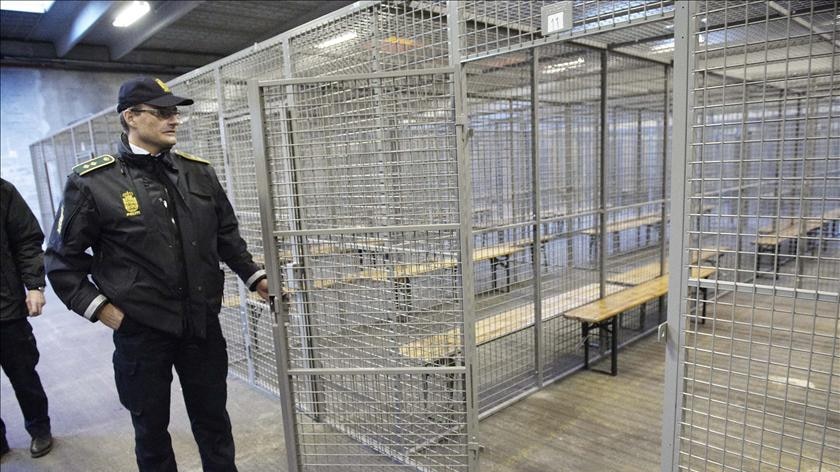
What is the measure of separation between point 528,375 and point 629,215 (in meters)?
3.13

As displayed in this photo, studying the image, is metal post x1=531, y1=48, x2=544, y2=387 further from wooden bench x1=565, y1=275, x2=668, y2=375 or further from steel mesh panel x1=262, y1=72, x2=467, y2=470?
steel mesh panel x1=262, y1=72, x2=467, y2=470

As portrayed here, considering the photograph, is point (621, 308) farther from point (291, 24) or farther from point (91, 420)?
point (291, 24)

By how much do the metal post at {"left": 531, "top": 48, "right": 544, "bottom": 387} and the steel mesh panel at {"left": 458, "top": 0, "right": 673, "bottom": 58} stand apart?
0.40 meters

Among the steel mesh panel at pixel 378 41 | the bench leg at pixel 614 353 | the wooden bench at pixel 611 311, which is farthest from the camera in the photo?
the bench leg at pixel 614 353

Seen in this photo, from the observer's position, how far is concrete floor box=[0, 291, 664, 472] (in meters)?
2.72

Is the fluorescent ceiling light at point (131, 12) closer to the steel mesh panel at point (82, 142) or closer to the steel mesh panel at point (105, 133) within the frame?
the steel mesh panel at point (105, 133)

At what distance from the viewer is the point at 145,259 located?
198 centimetres

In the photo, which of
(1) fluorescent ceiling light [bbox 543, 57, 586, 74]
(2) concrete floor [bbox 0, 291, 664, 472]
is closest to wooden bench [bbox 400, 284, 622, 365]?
(2) concrete floor [bbox 0, 291, 664, 472]

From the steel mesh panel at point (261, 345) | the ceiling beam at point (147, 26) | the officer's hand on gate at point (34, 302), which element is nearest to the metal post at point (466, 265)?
the steel mesh panel at point (261, 345)

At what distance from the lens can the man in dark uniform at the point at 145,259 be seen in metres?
1.94

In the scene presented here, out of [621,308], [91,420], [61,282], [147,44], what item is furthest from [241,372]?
[147,44]

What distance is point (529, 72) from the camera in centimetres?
328

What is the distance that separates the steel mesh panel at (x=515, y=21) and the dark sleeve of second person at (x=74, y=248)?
1.82 metres

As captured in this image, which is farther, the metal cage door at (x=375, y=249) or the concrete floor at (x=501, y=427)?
the concrete floor at (x=501, y=427)
